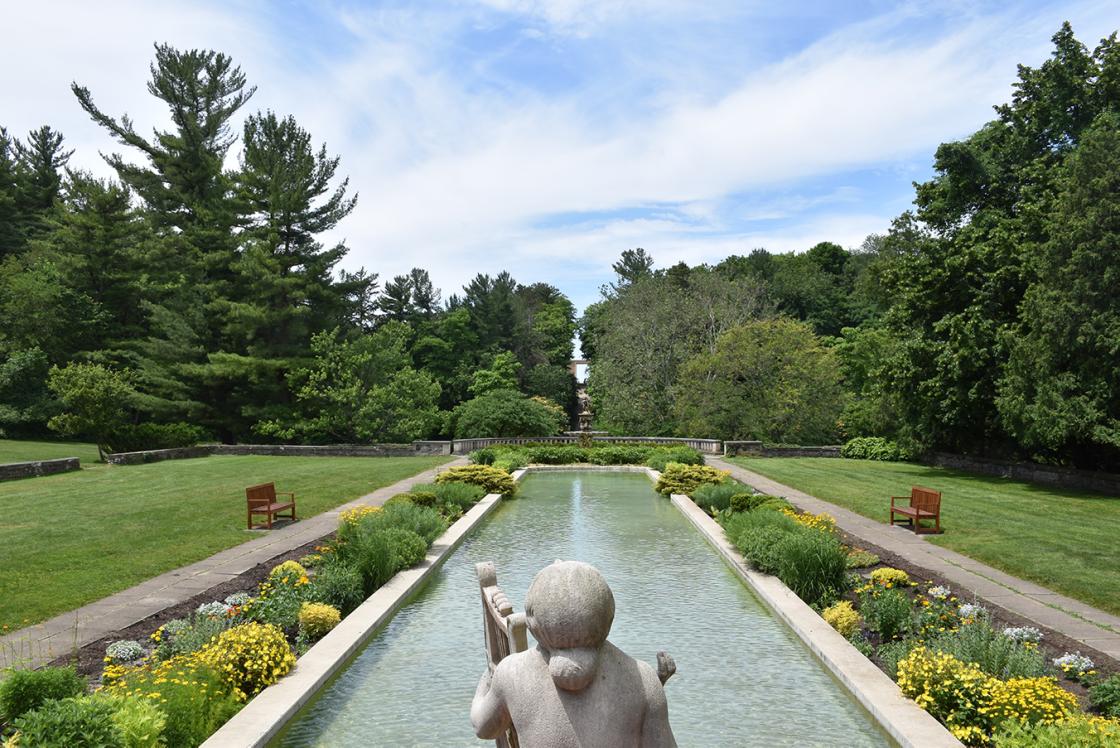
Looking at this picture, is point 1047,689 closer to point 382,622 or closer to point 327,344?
point 382,622

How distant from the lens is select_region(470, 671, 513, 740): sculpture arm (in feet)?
10.5

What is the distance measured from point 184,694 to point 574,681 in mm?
4304

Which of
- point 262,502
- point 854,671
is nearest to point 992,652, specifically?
point 854,671

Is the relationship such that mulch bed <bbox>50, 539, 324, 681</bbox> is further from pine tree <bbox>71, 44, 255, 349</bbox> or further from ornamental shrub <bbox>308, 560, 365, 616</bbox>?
pine tree <bbox>71, 44, 255, 349</bbox>

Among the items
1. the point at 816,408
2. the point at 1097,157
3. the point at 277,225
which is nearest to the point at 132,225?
the point at 277,225

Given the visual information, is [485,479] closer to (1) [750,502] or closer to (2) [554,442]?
(1) [750,502]

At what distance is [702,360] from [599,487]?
15.8m

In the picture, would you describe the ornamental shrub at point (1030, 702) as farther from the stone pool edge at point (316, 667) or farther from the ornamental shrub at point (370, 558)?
the ornamental shrub at point (370, 558)

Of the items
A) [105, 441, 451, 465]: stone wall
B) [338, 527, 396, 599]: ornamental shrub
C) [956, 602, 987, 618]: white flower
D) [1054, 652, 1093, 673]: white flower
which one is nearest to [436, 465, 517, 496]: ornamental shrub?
[338, 527, 396, 599]: ornamental shrub

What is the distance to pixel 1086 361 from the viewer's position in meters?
21.6

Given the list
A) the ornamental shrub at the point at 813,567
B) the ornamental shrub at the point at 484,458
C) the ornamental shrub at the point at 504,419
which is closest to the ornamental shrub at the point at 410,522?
the ornamental shrub at the point at 813,567

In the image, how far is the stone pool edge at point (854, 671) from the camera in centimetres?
611

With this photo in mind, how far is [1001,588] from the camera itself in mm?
11000

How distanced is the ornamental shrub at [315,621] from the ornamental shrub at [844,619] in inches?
229
